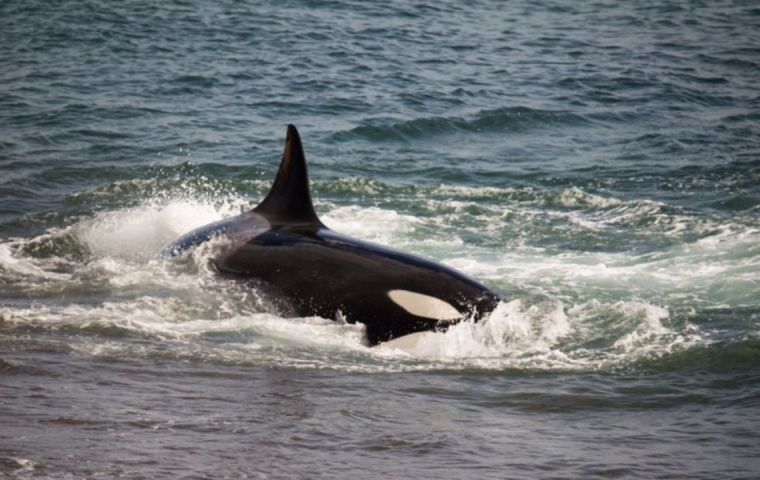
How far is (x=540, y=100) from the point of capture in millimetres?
28391

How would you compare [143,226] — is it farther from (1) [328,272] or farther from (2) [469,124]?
(2) [469,124]

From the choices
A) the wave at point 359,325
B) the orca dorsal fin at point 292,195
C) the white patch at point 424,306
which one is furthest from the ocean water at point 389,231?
the orca dorsal fin at point 292,195

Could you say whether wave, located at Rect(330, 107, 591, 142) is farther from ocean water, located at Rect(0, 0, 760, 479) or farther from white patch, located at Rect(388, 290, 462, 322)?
white patch, located at Rect(388, 290, 462, 322)

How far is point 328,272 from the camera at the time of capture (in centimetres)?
1210

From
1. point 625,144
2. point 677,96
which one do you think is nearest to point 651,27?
point 677,96

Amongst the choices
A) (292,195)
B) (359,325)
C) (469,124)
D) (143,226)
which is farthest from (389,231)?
(469,124)

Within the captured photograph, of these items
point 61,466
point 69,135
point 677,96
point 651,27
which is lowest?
point 61,466

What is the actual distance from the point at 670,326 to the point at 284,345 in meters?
4.15

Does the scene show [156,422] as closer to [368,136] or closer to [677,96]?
[368,136]

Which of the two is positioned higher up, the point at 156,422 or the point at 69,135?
the point at 69,135

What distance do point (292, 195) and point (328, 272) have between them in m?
1.56

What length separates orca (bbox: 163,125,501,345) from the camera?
37.7ft

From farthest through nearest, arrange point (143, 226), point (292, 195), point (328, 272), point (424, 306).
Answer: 1. point (143, 226)
2. point (292, 195)
3. point (328, 272)
4. point (424, 306)

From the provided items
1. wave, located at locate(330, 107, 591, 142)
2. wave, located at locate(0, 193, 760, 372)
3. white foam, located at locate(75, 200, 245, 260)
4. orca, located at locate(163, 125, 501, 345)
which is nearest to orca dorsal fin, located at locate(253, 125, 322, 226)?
orca, located at locate(163, 125, 501, 345)
